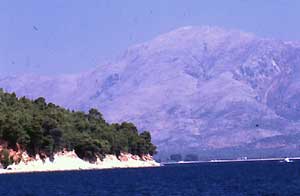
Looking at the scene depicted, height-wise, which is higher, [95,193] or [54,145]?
[54,145]

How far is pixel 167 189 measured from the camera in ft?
339

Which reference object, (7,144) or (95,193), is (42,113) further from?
(95,193)

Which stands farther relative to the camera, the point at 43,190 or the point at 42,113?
the point at 42,113

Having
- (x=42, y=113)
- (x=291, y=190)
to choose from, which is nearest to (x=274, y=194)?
(x=291, y=190)

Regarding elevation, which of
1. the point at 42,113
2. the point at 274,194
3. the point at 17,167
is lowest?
the point at 274,194

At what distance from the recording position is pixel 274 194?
8819 cm

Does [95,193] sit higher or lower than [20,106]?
lower

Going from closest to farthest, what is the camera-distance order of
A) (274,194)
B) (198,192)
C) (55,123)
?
1. (274,194)
2. (198,192)
3. (55,123)

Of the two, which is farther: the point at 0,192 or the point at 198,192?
the point at 0,192

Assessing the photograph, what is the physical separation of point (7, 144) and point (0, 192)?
72.8 metres

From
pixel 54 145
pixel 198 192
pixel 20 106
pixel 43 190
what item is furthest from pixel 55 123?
pixel 198 192

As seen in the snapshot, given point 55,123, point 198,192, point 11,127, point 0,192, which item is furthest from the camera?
point 55,123

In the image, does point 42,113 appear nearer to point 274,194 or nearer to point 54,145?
point 54,145

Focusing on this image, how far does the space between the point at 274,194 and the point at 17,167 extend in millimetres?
95641
